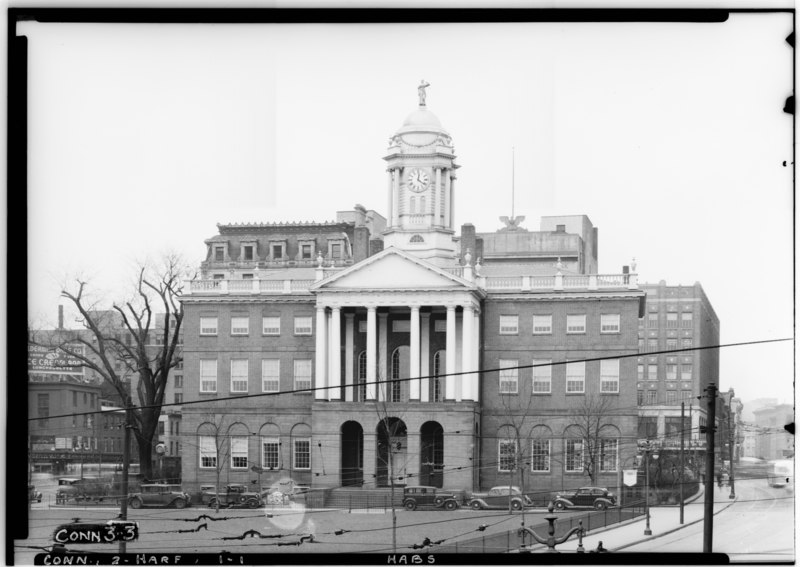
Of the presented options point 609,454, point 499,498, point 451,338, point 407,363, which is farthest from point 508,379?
point 499,498

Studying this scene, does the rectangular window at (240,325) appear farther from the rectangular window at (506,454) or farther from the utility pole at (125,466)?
the rectangular window at (506,454)

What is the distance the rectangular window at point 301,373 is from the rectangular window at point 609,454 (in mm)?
7868

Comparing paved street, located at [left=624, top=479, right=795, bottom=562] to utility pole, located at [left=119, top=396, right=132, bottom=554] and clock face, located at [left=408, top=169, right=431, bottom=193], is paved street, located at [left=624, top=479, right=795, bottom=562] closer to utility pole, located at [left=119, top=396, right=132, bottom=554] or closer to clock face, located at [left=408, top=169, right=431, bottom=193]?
clock face, located at [left=408, top=169, right=431, bottom=193]

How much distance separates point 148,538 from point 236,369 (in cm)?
1334

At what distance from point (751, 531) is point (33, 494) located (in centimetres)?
1061

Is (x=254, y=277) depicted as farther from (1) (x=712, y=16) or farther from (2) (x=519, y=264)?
(1) (x=712, y=16)

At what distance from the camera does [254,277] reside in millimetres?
39625

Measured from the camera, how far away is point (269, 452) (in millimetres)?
39781

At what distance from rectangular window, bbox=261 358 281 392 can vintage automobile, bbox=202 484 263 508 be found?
319 centimetres

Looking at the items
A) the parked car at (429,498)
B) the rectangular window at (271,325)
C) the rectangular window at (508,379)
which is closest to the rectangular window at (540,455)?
the rectangular window at (508,379)

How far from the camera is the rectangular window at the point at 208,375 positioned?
133 feet

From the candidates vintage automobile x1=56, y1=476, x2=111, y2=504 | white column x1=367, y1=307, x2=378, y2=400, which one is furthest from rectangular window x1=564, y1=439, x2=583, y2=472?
vintage automobile x1=56, y1=476, x2=111, y2=504

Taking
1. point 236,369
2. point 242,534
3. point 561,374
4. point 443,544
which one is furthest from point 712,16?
point 236,369

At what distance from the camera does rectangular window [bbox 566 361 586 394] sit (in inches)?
1521
